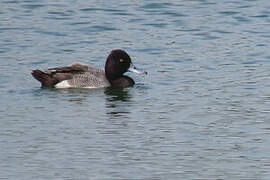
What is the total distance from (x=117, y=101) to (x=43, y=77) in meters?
1.79

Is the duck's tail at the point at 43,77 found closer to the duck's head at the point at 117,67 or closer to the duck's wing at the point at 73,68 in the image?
the duck's wing at the point at 73,68

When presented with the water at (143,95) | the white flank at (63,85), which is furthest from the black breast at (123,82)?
the white flank at (63,85)

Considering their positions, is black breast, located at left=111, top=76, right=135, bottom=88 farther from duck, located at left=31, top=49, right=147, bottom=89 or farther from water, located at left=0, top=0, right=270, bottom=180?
water, located at left=0, top=0, right=270, bottom=180

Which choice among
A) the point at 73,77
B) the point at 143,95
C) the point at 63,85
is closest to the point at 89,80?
the point at 73,77

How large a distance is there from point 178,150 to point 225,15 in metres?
12.7

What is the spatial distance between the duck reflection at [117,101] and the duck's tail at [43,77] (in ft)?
3.37

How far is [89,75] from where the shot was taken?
18156 mm

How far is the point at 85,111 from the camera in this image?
1545cm

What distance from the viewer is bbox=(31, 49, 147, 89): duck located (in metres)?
17.9

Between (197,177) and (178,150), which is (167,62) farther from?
(197,177)

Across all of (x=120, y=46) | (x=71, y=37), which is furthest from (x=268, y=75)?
(x=71, y=37)

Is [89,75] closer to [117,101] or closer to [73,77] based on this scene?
[73,77]

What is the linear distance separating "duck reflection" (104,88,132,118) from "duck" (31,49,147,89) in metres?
0.29

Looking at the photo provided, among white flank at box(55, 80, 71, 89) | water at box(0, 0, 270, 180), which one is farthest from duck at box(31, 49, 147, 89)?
water at box(0, 0, 270, 180)
